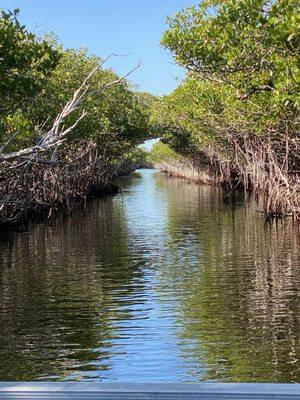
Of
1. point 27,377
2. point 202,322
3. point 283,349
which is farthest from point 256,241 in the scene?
point 27,377

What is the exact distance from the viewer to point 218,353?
6715 mm

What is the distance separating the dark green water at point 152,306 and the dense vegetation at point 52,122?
2185 mm

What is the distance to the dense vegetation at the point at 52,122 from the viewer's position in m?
5.81

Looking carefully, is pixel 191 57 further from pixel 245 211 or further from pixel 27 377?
pixel 245 211

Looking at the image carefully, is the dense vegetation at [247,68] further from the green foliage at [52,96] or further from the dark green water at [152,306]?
the dark green water at [152,306]

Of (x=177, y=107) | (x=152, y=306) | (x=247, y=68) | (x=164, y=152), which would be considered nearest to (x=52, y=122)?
(x=177, y=107)

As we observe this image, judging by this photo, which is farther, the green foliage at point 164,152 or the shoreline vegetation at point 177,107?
the green foliage at point 164,152

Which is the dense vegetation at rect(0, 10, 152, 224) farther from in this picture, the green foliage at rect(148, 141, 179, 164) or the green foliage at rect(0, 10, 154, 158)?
the green foliage at rect(148, 141, 179, 164)

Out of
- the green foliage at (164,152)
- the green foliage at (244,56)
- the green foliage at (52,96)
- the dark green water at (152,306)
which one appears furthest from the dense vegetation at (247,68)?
the green foliage at (164,152)

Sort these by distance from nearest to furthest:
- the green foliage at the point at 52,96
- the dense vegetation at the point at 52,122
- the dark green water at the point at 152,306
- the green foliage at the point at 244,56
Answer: the dense vegetation at the point at 52,122, the dark green water at the point at 152,306, the green foliage at the point at 244,56, the green foliage at the point at 52,96

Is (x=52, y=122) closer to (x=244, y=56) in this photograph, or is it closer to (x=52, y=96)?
(x=52, y=96)

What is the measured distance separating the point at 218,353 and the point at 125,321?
192 cm

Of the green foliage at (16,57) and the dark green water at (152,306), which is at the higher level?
the green foliage at (16,57)

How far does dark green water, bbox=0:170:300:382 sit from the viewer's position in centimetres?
643
